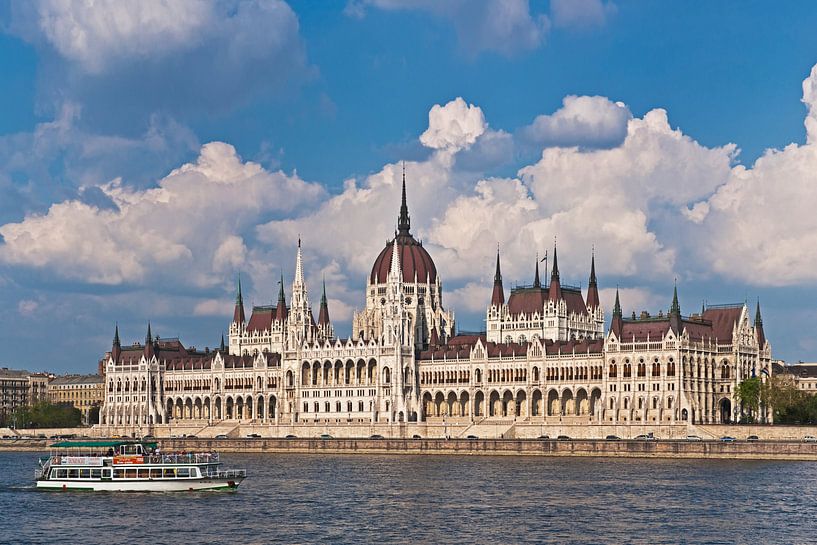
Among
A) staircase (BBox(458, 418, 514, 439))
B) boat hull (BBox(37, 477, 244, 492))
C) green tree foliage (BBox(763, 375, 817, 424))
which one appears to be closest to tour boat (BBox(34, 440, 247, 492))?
boat hull (BBox(37, 477, 244, 492))

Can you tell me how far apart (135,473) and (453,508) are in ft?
81.4

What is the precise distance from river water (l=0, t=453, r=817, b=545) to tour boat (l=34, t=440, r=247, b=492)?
1424 mm

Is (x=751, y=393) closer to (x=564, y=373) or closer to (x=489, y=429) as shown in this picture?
(x=564, y=373)

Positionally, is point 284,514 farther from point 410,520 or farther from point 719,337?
point 719,337

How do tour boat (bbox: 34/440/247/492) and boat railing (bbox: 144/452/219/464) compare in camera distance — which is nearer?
tour boat (bbox: 34/440/247/492)

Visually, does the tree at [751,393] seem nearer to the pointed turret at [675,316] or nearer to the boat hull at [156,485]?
the pointed turret at [675,316]

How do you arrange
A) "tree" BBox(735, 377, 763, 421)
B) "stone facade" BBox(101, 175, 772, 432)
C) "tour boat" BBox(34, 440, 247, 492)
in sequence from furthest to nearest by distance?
"stone facade" BBox(101, 175, 772, 432) < "tree" BBox(735, 377, 763, 421) < "tour boat" BBox(34, 440, 247, 492)

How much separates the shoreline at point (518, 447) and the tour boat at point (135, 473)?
2021 inches

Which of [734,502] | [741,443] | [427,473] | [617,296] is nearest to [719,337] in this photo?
[617,296]

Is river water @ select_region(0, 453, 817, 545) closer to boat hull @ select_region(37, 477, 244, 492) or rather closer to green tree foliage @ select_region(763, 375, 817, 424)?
boat hull @ select_region(37, 477, 244, 492)

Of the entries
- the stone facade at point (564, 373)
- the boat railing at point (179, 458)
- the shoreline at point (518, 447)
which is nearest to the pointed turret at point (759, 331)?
the stone facade at point (564, 373)

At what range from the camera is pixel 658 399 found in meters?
169

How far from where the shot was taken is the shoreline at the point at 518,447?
136 meters

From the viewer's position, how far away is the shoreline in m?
136
